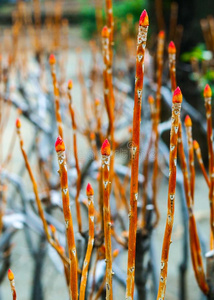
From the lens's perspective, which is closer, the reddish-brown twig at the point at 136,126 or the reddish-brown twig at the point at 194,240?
the reddish-brown twig at the point at 136,126

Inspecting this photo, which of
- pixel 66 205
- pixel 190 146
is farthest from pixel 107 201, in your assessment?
pixel 190 146

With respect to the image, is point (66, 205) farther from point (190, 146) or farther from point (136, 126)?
point (190, 146)

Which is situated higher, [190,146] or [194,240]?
[190,146]

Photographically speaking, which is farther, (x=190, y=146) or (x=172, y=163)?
(x=190, y=146)

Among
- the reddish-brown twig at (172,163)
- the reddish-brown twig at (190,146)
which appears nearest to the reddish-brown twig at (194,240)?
the reddish-brown twig at (190,146)

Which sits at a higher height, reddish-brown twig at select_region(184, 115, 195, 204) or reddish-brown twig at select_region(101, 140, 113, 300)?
reddish-brown twig at select_region(184, 115, 195, 204)

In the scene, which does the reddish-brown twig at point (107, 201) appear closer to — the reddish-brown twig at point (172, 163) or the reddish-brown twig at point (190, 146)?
the reddish-brown twig at point (172, 163)

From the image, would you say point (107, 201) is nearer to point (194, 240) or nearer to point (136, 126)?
point (136, 126)

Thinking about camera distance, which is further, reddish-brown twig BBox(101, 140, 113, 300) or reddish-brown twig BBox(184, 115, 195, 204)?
reddish-brown twig BBox(184, 115, 195, 204)

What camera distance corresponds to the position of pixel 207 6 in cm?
292

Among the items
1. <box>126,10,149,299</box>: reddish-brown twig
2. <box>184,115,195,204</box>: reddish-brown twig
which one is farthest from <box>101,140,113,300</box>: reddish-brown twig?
<box>184,115,195,204</box>: reddish-brown twig

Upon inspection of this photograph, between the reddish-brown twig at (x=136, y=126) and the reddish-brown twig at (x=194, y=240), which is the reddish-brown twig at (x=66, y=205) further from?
the reddish-brown twig at (x=194, y=240)

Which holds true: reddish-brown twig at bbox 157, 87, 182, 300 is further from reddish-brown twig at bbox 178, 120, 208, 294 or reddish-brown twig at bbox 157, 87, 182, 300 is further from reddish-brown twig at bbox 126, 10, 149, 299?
reddish-brown twig at bbox 178, 120, 208, 294

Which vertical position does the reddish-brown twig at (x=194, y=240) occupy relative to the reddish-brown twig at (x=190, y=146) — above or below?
below
